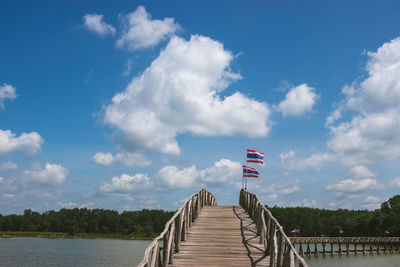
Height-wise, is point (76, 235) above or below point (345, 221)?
below

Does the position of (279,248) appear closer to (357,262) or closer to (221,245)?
(221,245)

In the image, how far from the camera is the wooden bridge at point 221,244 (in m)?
9.29

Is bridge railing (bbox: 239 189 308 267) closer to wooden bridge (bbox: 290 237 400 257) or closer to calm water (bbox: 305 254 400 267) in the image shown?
calm water (bbox: 305 254 400 267)

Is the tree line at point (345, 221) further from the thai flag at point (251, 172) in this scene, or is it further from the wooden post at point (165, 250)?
the wooden post at point (165, 250)

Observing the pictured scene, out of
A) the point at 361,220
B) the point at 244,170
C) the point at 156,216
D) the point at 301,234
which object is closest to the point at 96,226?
the point at 156,216

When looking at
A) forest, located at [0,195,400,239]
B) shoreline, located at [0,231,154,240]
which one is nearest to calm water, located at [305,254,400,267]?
forest, located at [0,195,400,239]

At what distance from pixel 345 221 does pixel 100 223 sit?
90396 mm

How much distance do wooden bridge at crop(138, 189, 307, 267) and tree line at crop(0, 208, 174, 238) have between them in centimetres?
12816

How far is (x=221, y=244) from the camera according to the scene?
12.8 meters

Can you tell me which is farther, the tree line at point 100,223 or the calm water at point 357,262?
the tree line at point 100,223

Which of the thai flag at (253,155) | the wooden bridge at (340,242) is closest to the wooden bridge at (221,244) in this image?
the thai flag at (253,155)

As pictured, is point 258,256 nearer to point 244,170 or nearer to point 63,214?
point 244,170

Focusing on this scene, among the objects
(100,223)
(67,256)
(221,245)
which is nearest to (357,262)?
(67,256)

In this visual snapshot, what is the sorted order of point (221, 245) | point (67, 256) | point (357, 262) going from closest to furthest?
point (221, 245) → point (357, 262) → point (67, 256)
